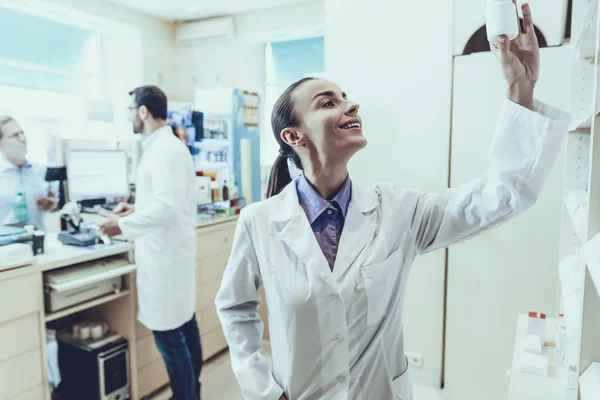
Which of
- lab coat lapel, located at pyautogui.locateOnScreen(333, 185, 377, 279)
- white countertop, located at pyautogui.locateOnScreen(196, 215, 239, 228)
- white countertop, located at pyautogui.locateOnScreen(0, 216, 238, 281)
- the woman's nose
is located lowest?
white countertop, located at pyautogui.locateOnScreen(0, 216, 238, 281)

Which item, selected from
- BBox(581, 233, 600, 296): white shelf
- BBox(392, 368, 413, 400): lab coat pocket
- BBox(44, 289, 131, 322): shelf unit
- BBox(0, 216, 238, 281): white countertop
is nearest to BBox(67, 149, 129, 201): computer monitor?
BBox(0, 216, 238, 281): white countertop

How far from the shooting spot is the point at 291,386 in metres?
1.07

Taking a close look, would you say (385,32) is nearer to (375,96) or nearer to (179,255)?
(375,96)

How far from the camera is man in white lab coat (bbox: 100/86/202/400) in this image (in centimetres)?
217

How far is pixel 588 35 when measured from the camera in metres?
1.22

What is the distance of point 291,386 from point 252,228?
0.39m

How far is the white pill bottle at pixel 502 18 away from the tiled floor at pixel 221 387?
2.01m

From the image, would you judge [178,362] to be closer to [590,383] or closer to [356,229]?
[356,229]

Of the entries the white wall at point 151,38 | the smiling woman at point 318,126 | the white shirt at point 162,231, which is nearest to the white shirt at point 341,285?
the smiling woman at point 318,126

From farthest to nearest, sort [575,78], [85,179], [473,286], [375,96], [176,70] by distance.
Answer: [176,70] → [85,179] → [375,96] → [473,286] → [575,78]

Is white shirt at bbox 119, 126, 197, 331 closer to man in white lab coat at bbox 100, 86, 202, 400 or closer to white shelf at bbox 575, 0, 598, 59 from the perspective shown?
man in white lab coat at bbox 100, 86, 202, 400

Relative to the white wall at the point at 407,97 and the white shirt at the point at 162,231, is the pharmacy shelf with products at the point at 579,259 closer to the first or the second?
the white wall at the point at 407,97

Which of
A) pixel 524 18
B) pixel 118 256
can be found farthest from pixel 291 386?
pixel 118 256

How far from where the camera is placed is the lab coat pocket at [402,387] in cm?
107
